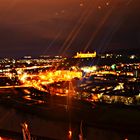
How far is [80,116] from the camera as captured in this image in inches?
367

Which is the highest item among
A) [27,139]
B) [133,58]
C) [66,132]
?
[133,58]

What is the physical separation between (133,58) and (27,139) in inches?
1526

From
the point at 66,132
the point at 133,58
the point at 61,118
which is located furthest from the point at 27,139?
the point at 133,58

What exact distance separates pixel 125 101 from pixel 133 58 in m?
28.9

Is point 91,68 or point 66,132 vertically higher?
point 91,68

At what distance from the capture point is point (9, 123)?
9.34 m

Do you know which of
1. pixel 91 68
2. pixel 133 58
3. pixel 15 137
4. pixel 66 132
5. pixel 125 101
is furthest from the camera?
pixel 133 58

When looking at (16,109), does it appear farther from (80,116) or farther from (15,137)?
(15,137)

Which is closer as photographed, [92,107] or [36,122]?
[36,122]

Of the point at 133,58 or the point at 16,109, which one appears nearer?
the point at 16,109

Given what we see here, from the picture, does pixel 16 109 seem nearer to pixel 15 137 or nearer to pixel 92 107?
pixel 92 107

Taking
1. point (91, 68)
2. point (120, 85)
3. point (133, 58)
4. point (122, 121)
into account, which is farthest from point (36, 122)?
point (133, 58)

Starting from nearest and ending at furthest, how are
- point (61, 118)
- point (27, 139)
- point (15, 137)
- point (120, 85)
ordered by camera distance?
point (27, 139)
point (15, 137)
point (61, 118)
point (120, 85)

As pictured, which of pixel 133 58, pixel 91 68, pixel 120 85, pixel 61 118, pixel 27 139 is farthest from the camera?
pixel 133 58
